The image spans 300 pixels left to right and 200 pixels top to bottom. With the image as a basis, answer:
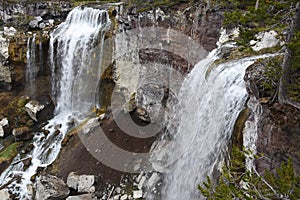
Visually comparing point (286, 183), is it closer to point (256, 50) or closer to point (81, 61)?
point (256, 50)

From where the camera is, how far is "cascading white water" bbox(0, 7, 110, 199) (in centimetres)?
1841

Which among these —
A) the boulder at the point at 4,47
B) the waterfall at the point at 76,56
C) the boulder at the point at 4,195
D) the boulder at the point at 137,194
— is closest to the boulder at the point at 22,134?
the waterfall at the point at 76,56

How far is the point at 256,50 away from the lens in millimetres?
11625

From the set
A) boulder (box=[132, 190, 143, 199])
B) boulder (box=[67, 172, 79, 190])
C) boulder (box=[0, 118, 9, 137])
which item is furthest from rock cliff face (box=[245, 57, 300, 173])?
boulder (box=[0, 118, 9, 137])

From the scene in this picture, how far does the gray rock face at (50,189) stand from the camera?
1260 centimetres

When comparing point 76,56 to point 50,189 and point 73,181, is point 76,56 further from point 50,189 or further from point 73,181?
point 50,189

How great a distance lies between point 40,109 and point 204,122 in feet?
41.2

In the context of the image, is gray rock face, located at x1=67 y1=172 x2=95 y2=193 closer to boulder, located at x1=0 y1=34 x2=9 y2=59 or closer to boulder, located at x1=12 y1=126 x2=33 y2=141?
boulder, located at x1=12 y1=126 x2=33 y2=141

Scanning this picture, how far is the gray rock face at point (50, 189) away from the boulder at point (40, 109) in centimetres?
641

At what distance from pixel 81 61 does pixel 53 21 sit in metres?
5.55

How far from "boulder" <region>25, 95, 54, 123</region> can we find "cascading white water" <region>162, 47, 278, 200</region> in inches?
391

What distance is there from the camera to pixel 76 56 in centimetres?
1905

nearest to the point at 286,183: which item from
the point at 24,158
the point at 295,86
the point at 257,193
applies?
the point at 257,193

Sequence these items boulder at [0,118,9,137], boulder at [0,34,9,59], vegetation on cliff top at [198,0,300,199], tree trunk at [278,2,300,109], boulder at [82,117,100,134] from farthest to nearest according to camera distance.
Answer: boulder at [0,34,9,59] → boulder at [0,118,9,137] → boulder at [82,117,100,134] → tree trunk at [278,2,300,109] → vegetation on cliff top at [198,0,300,199]
